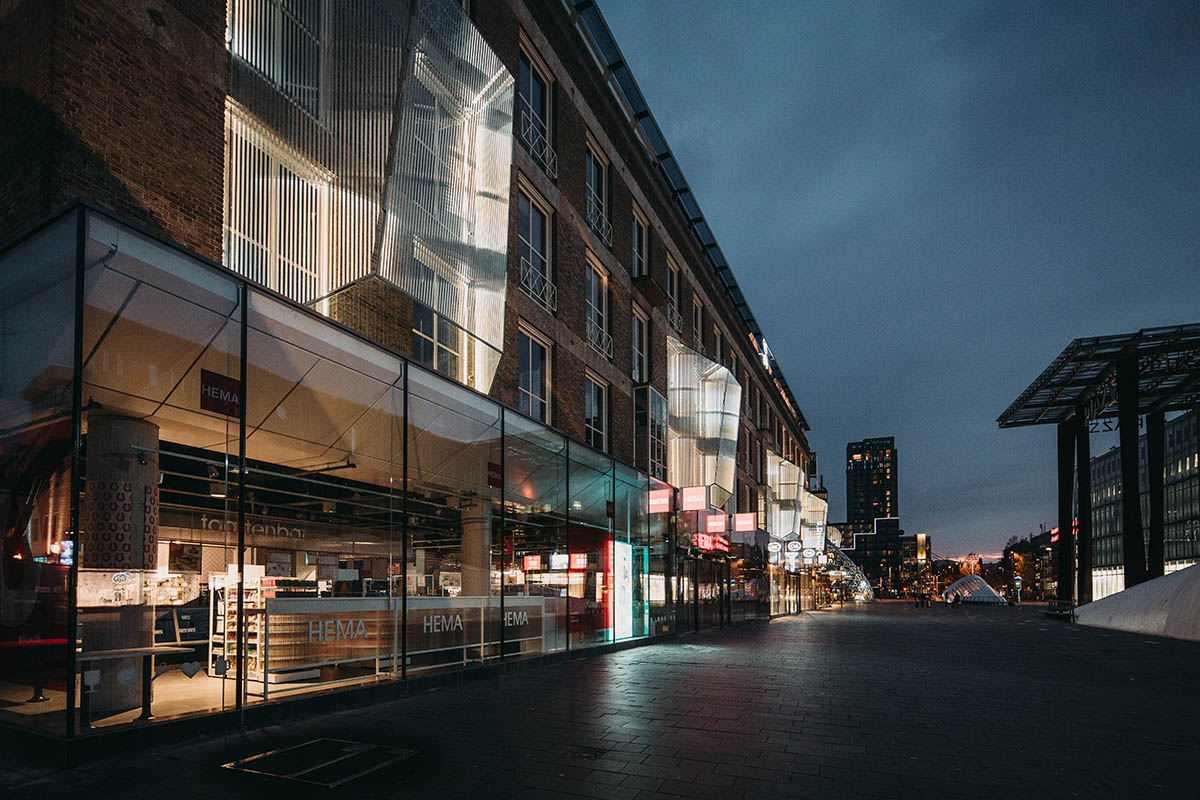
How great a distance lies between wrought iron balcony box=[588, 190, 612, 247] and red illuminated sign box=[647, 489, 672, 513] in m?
8.29

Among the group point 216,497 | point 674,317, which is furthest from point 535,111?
point 216,497

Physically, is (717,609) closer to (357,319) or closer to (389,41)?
(357,319)

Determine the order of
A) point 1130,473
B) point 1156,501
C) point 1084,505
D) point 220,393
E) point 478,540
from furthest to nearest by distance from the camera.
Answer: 1. point 1084,505
2. point 1156,501
3. point 1130,473
4. point 478,540
5. point 220,393

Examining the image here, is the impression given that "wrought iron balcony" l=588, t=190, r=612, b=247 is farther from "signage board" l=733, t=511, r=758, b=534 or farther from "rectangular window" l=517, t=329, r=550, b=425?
"signage board" l=733, t=511, r=758, b=534

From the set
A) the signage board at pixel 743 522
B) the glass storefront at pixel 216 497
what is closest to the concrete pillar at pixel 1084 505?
the signage board at pixel 743 522

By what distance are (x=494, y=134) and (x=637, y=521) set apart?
1253 cm

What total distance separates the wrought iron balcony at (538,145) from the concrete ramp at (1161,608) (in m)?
27.0

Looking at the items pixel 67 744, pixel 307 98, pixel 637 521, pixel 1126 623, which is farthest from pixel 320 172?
pixel 1126 623

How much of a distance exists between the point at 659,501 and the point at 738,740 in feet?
53.9

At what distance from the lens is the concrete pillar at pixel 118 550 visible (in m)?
7.87

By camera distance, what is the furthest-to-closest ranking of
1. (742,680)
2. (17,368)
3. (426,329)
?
(426,329), (742,680), (17,368)

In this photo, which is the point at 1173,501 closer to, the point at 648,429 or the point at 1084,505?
the point at 1084,505

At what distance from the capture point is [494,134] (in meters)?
15.9

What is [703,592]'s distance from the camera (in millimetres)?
31094
